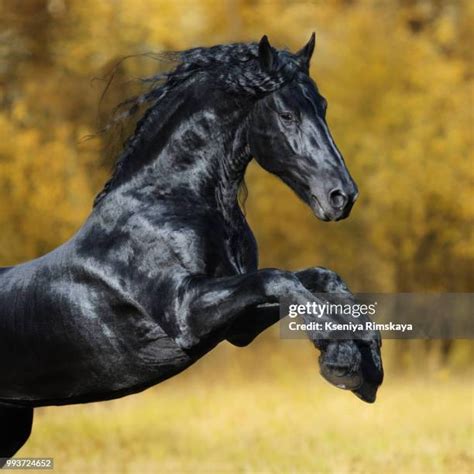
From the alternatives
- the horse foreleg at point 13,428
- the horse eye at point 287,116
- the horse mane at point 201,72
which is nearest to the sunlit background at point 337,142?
the horse foreleg at point 13,428

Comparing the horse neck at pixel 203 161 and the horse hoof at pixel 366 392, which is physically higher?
the horse neck at pixel 203 161

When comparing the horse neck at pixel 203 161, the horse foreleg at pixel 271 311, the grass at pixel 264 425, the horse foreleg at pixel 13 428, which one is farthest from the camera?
the grass at pixel 264 425

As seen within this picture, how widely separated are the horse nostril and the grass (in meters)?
2.81

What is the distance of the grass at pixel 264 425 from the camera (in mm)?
9414

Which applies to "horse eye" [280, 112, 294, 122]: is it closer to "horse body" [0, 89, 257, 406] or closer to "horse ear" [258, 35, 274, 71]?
"horse ear" [258, 35, 274, 71]

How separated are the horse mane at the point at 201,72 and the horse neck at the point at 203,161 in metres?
0.12

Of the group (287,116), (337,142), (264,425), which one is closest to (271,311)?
(287,116)

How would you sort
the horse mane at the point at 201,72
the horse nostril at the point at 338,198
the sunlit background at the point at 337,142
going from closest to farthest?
1. the horse nostril at the point at 338,198
2. the horse mane at the point at 201,72
3. the sunlit background at the point at 337,142

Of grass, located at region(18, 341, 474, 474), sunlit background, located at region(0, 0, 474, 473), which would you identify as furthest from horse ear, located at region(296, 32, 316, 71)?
sunlit background, located at region(0, 0, 474, 473)

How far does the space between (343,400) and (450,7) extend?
6.28 metres

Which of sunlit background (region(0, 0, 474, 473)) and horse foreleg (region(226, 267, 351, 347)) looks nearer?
horse foreleg (region(226, 267, 351, 347))

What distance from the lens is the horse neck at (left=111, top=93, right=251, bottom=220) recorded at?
578 centimetres

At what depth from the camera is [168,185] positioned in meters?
5.82

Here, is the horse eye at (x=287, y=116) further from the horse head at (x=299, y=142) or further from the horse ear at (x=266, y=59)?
the horse ear at (x=266, y=59)
